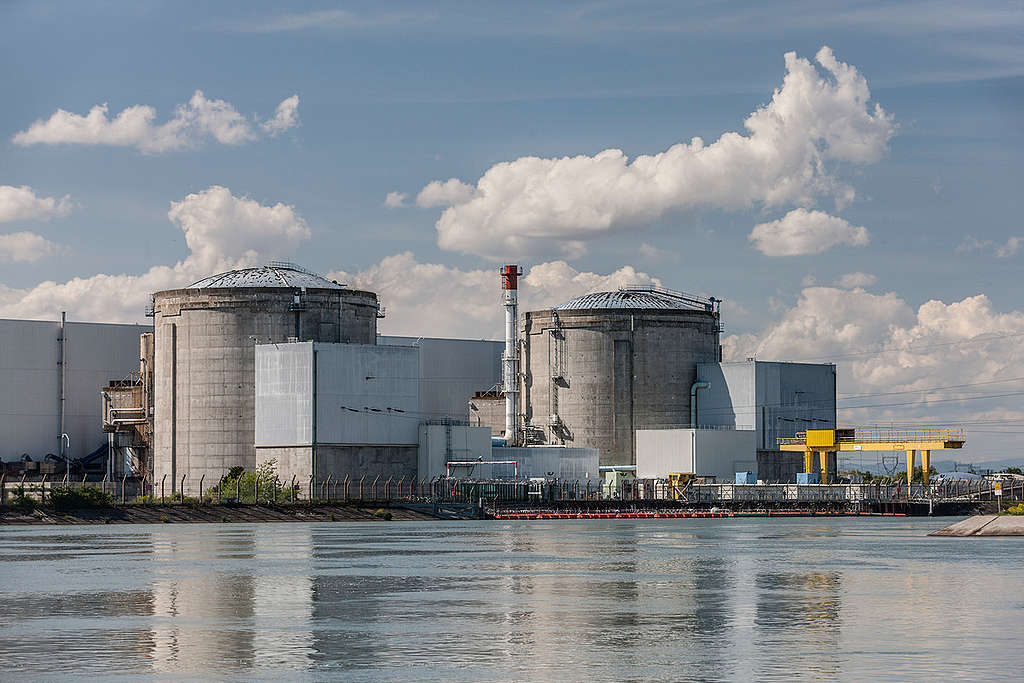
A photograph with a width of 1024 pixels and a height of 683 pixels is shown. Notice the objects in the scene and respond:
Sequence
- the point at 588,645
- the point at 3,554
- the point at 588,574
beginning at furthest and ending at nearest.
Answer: the point at 3,554 → the point at 588,574 → the point at 588,645

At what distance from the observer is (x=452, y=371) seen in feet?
498

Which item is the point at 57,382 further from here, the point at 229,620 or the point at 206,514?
the point at 229,620

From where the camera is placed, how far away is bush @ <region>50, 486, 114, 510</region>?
100m

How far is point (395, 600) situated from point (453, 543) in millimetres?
34232

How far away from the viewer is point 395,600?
3628 cm

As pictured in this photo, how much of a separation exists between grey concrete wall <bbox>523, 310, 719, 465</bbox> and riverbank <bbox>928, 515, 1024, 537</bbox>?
2366 inches

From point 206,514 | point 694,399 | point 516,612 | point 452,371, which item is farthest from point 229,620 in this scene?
point 452,371

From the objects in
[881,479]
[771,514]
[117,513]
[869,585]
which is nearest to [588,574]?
[869,585]

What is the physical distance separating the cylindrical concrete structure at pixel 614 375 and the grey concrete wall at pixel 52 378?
120 ft

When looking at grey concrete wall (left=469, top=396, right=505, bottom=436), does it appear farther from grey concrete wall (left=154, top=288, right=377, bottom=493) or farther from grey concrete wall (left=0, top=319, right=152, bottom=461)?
grey concrete wall (left=0, top=319, right=152, bottom=461)

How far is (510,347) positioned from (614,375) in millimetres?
10433

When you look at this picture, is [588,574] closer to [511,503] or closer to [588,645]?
[588,645]

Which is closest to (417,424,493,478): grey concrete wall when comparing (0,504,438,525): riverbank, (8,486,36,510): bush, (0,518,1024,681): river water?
(0,504,438,525): riverbank

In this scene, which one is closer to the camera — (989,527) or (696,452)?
(989,527)
